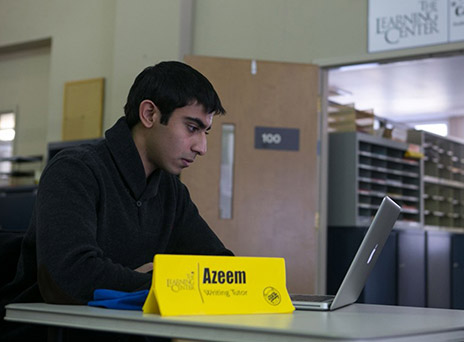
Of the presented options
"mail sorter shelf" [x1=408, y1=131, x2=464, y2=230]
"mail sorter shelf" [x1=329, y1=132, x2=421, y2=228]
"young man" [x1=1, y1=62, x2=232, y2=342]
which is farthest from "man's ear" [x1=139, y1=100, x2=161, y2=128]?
"mail sorter shelf" [x1=408, y1=131, x2=464, y2=230]

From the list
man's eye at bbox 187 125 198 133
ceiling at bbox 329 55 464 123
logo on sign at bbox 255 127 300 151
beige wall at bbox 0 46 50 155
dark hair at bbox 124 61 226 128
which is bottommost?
man's eye at bbox 187 125 198 133

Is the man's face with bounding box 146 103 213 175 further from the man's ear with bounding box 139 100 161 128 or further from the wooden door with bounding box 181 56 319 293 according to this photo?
the wooden door with bounding box 181 56 319 293

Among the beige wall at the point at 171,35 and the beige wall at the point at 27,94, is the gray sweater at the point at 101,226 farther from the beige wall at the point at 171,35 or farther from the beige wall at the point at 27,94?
the beige wall at the point at 27,94

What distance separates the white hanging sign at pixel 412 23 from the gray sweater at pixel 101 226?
2.90m

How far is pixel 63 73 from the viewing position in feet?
18.7

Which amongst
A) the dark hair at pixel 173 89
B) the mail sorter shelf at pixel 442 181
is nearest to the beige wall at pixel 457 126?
the mail sorter shelf at pixel 442 181

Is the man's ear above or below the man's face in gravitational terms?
above

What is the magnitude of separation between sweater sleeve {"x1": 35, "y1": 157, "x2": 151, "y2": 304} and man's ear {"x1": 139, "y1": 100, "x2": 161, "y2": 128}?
316 millimetres

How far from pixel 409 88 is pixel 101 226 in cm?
823

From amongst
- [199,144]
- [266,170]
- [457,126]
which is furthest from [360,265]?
[457,126]

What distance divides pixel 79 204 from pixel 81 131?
4.12 m

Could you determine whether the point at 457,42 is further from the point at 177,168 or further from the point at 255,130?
the point at 177,168

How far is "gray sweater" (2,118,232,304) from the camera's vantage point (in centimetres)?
135

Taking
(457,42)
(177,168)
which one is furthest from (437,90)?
(177,168)
